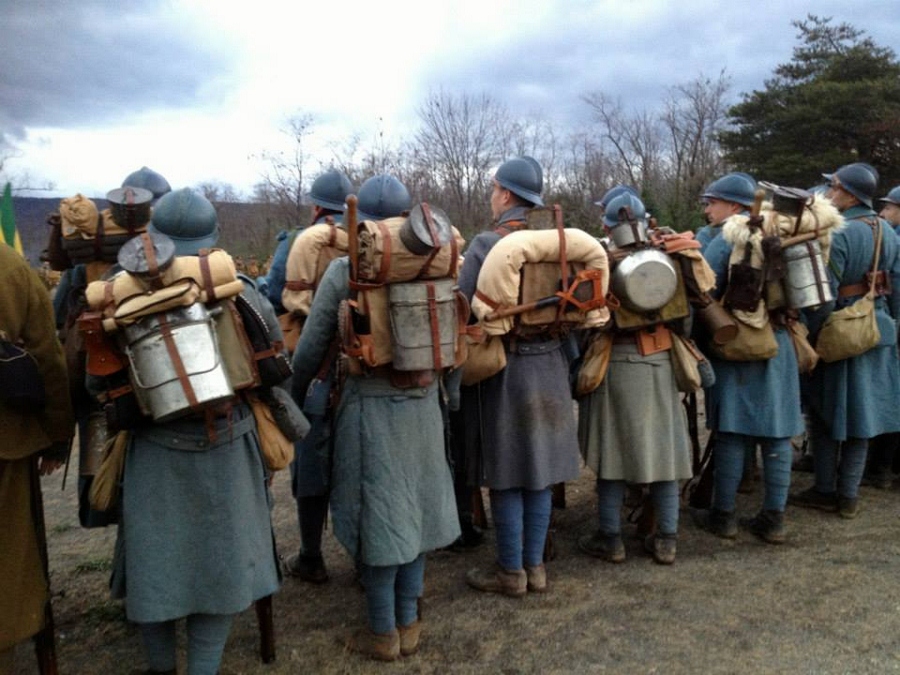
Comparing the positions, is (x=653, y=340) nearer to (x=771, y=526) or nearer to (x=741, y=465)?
(x=741, y=465)

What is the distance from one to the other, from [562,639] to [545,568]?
824mm

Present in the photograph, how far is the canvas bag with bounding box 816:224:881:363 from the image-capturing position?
4.87 metres

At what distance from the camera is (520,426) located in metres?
3.84

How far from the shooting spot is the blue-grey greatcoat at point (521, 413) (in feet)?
12.5

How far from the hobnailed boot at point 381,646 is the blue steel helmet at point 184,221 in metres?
1.76

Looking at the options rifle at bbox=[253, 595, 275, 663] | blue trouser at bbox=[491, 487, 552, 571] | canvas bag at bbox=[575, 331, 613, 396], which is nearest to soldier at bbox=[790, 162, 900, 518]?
canvas bag at bbox=[575, 331, 613, 396]

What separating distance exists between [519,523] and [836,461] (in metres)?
2.63

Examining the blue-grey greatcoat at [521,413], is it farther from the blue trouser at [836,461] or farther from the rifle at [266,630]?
the blue trouser at [836,461]

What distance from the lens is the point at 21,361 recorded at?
107 inches

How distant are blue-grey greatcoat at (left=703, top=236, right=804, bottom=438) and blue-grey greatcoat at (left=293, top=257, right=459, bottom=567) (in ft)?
7.22

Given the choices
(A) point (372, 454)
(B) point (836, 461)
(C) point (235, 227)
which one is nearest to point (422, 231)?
(A) point (372, 454)

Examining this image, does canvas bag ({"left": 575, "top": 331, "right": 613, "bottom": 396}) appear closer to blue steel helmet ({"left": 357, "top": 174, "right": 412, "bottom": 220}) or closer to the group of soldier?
the group of soldier

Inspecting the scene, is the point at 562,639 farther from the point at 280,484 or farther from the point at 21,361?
the point at 280,484

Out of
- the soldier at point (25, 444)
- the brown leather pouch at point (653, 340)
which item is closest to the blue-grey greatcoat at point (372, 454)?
the soldier at point (25, 444)
